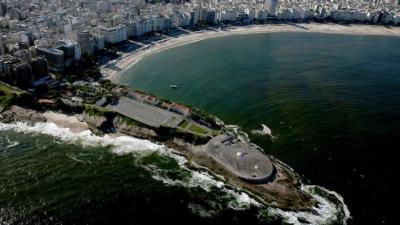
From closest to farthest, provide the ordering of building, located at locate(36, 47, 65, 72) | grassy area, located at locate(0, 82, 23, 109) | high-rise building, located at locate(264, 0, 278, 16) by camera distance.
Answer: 1. grassy area, located at locate(0, 82, 23, 109)
2. building, located at locate(36, 47, 65, 72)
3. high-rise building, located at locate(264, 0, 278, 16)

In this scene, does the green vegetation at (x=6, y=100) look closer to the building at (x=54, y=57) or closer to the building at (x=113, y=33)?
the building at (x=54, y=57)

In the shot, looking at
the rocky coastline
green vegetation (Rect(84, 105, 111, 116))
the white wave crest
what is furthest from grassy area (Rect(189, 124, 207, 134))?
green vegetation (Rect(84, 105, 111, 116))

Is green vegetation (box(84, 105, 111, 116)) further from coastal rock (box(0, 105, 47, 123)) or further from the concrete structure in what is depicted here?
the concrete structure

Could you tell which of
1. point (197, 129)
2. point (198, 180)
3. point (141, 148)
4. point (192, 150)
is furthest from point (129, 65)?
point (198, 180)

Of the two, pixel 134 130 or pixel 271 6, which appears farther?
pixel 271 6

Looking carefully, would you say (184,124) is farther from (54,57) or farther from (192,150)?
(54,57)
